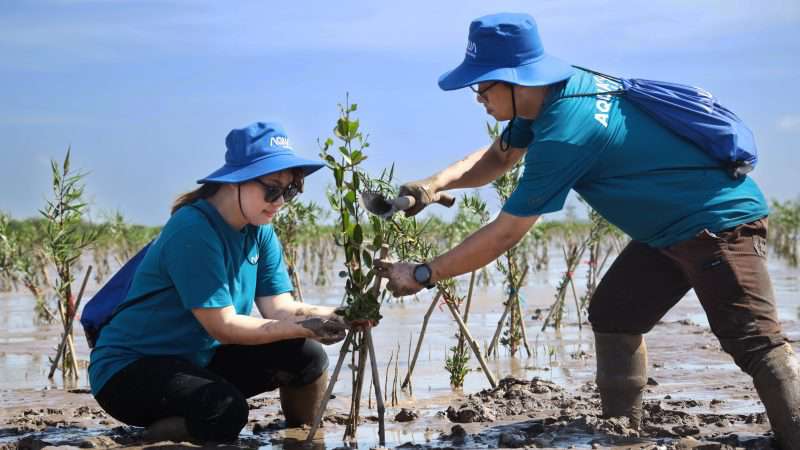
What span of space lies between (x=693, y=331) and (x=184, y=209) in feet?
20.2

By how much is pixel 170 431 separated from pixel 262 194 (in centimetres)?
116

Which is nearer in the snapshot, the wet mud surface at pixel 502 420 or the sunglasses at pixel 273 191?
the sunglasses at pixel 273 191

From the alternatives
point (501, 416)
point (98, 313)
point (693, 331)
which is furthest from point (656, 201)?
point (693, 331)

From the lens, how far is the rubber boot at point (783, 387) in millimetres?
4305

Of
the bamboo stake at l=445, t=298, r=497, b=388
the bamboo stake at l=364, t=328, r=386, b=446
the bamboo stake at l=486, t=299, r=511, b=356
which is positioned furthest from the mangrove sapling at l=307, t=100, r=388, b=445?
the bamboo stake at l=486, t=299, r=511, b=356

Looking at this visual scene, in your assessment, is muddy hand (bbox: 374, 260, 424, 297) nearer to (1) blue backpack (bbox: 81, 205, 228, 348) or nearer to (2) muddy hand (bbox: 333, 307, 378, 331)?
(2) muddy hand (bbox: 333, 307, 378, 331)

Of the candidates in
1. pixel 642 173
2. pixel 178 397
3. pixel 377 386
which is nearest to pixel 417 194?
pixel 377 386

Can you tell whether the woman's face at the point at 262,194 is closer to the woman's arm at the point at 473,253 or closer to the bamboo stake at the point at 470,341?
the woman's arm at the point at 473,253

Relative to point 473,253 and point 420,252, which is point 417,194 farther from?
point 420,252

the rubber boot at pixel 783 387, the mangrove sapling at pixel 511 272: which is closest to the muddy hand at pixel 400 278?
the rubber boot at pixel 783 387

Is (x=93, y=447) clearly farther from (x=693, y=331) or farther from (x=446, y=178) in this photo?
(x=693, y=331)

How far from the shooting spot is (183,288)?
4.64 m

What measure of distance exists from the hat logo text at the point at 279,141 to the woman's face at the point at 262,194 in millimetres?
147

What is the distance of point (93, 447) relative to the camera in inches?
191
